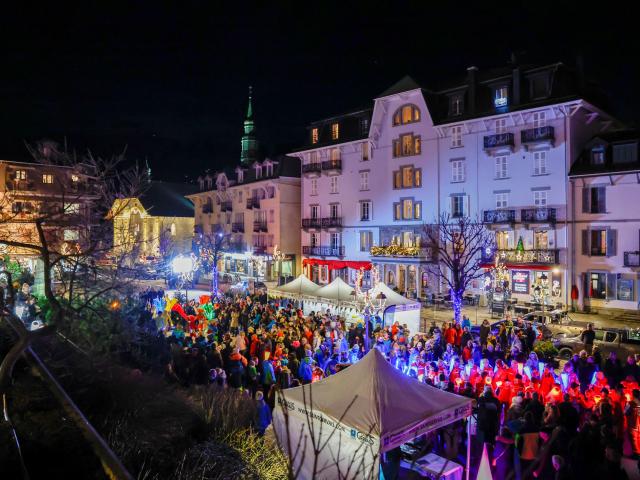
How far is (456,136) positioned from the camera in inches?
1300

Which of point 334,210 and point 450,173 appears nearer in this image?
point 450,173

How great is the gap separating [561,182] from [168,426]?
2654cm

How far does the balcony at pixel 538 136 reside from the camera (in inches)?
1098

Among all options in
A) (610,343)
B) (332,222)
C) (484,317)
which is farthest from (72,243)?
(332,222)

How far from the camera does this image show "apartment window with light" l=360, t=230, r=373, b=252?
39.1m

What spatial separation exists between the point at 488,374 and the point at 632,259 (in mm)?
18780

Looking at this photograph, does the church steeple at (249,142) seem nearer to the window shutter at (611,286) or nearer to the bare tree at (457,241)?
the bare tree at (457,241)

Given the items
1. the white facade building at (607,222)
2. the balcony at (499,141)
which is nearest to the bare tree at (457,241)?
the balcony at (499,141)

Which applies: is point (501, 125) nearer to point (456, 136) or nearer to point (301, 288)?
point (456, 136)

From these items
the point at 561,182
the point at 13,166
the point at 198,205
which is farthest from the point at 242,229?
the point at 561,182

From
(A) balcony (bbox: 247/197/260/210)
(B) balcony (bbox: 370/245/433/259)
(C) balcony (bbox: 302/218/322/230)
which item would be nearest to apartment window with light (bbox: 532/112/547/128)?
(B) balcony (bbox: 370/245/433/259)

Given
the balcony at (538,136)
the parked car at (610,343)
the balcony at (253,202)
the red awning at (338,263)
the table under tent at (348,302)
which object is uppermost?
the balcony at (538,136)

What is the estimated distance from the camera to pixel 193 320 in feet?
63.5

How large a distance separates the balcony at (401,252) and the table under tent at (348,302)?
37.1ft
